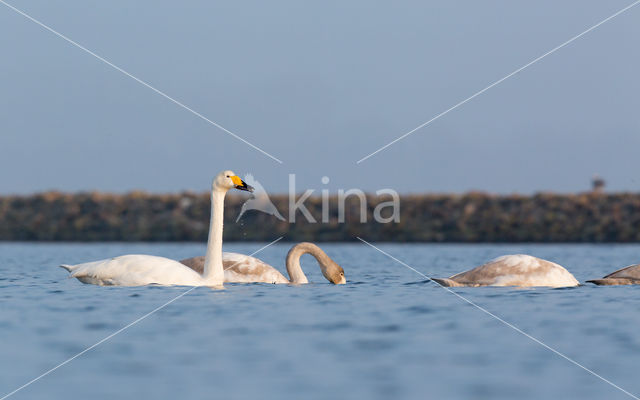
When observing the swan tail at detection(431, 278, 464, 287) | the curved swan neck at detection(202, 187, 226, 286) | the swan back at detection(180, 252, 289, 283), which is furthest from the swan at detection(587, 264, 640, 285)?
the curved swan neck at detection(202, 187, 226, 286)

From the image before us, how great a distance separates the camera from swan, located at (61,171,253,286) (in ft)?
50.0

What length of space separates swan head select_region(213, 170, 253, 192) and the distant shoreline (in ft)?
94.9

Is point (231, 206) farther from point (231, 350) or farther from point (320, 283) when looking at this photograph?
point (231, 350)

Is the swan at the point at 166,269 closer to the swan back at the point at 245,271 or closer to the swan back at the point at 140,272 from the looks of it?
the swan back at the point at 140,272

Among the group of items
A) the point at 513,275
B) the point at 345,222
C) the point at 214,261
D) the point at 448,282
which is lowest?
the point at 448,282

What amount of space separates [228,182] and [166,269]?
68.3 inches

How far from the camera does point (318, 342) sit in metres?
10.2

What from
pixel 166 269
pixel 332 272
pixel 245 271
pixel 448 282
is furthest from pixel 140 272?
pixel 448 282

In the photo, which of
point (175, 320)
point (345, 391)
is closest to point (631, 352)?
point (345, 391)

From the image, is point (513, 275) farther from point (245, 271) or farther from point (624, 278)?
point (245, 271)

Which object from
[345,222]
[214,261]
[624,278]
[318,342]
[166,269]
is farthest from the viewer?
[345,222]

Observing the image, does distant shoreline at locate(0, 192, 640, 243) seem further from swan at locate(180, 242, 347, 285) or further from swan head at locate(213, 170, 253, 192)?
swan head at locate(213, 170, 253, 192)

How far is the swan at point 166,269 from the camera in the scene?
50.0ft

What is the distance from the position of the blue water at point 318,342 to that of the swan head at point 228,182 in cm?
168
